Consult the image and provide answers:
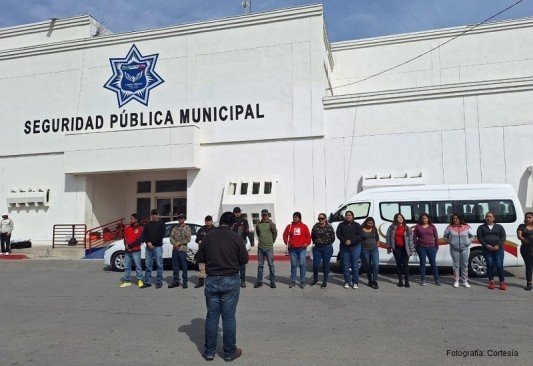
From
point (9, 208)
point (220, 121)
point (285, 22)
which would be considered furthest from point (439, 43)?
point (9, 208)

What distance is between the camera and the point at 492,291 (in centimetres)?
890

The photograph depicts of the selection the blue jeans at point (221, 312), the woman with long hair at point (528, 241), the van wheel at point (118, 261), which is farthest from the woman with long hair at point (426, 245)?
the van wheel at point (118, 261)

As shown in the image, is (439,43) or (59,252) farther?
(439,43)

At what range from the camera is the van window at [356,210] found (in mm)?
11594

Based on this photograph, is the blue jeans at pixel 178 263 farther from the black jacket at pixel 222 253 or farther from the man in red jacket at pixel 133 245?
the black jacket at pixel 222 253

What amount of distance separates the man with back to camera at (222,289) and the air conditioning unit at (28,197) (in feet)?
56.6

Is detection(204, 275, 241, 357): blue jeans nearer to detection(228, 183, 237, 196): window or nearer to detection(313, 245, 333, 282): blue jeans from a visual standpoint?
detection(313, 245, 333, 282): blue jeans

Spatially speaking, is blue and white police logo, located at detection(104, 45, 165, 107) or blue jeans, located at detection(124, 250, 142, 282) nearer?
blue jeans, located at detection(124, 250, 142, 282)

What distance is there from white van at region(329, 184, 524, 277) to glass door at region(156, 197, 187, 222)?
11087 millimetres

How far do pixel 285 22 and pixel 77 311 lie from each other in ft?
47.7

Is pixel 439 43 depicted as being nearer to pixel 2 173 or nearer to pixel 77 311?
pixel 77 311

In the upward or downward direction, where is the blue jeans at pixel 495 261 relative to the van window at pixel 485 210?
downward

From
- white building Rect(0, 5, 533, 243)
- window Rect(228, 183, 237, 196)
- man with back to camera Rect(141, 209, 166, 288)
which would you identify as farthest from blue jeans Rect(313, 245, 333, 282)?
window Rect(228, 183, 237, 196)

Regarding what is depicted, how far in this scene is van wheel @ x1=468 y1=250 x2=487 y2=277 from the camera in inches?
413
